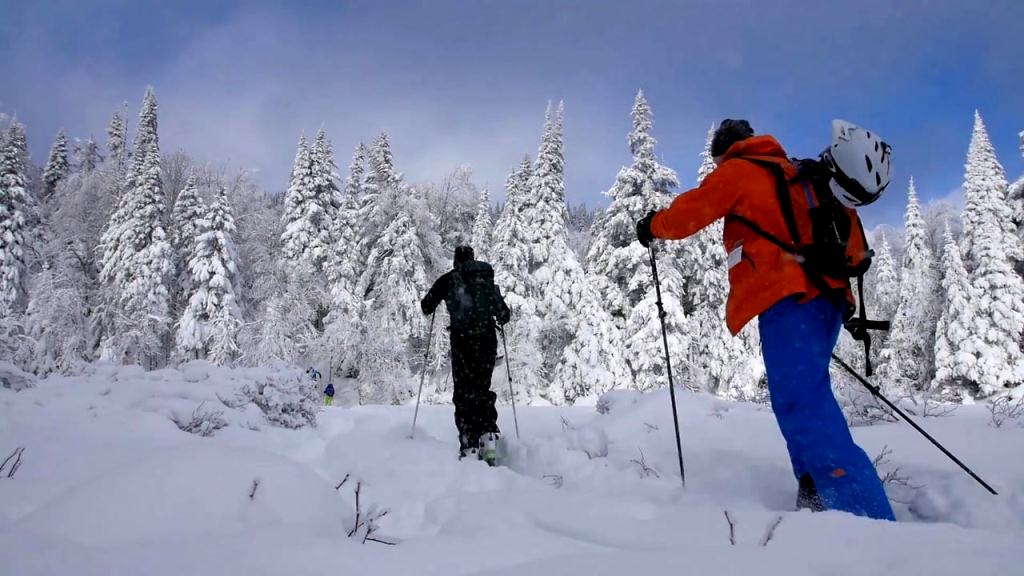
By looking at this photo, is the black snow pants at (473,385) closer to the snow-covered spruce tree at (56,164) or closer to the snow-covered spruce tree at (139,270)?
the snow-covered spruce tree at (139,270)

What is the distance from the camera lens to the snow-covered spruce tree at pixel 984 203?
23984 mm

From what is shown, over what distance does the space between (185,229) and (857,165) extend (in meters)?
28.4

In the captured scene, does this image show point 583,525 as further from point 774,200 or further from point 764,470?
point 774,200

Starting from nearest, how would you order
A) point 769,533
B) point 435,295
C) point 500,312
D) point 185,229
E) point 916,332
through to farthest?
point 769,533 < point 500,312 < point 435,295 < point 185,229 < point 916,332

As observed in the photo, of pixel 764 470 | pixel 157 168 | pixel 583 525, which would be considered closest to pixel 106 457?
pixel 583 525

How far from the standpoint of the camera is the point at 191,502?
1891 mm

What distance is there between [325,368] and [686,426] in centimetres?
2015

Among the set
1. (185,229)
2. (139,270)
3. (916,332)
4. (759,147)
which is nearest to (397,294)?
(185,229)

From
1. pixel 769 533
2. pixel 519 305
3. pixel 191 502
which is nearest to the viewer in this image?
pixel 769 533

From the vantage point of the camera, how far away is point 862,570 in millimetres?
1336

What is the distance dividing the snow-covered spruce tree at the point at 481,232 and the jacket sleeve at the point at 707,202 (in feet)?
77.1

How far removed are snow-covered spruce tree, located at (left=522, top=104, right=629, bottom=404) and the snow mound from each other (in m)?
18.6

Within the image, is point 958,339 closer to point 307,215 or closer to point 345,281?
point 345,281

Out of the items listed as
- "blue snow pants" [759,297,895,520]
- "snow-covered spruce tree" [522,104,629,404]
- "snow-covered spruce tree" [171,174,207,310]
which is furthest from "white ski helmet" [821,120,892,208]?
"snow-covered spruce tree" [171,174,207,310]
